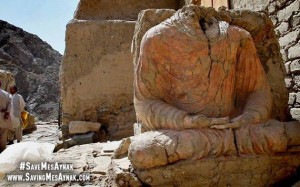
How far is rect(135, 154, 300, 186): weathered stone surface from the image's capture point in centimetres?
184

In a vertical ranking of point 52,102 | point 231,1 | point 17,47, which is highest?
point 17,47

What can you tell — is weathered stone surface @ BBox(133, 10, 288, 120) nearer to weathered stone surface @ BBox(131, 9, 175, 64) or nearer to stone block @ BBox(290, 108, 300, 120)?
weathered stone surface @ BBox(131, 9, 175, 64)

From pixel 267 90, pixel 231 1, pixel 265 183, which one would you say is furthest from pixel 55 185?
pixel 231 1

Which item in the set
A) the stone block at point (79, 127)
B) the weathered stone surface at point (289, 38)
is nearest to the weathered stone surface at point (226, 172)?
the weathered stone surface at point (289, 38)

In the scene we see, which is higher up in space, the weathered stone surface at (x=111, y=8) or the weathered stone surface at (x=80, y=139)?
the weathered stone surface at (x=111, y=8)

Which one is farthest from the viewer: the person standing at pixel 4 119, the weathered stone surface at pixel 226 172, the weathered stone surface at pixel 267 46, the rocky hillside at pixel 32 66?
the rocky hillside at pixel 32 66

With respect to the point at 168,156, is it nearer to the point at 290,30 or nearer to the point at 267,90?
the point at 267,90

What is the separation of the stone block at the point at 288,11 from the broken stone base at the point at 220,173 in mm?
2351

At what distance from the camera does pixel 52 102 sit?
16.5 meters

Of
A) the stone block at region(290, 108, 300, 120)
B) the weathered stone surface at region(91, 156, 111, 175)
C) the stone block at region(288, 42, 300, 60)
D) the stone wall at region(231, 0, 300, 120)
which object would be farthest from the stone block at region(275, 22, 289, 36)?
the weathered stone surface at region(91, 156, 111, 175)

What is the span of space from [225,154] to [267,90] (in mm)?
685

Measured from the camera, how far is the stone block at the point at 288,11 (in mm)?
3662

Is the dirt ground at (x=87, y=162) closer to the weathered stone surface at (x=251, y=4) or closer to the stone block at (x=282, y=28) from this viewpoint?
the stone block at (x=282, y=28)

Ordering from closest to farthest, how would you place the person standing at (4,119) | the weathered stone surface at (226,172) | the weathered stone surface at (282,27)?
the weathered stone surface at (226,172) < the weathered stone surface at (282,27) < the person standing at (4,119)
